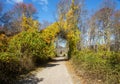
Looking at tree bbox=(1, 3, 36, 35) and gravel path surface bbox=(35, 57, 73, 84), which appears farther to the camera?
tree bbox=(1, 3, 36, 35)

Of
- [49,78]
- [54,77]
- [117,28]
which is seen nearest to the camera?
[49,78]

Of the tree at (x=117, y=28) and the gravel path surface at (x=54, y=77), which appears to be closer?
the gravel path surface at (x=54, y=77)

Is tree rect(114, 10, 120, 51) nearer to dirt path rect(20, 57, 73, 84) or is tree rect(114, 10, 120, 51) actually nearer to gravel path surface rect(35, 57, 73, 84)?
gravel path surface rect(35, 57, 73, 84)

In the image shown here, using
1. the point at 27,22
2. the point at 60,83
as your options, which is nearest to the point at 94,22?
the point at 27,22

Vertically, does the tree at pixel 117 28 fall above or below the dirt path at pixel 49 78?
above

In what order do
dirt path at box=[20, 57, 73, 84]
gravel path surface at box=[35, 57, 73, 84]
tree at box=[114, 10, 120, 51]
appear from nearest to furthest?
1. dirt path at box=[20, 57, 73, 84]
2. gravel path surface at box=[35, 57, 73, 84]
3. tree at box=[114, 10, 120, 51]

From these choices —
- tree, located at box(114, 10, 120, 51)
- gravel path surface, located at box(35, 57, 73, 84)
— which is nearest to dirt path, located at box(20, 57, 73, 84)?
gravel path surface, located at box(35, 57, 73, 84)

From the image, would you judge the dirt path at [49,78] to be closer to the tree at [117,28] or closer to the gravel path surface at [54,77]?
the gravel path surface at [54,77]

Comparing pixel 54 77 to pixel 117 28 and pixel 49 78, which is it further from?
pixel 117 28

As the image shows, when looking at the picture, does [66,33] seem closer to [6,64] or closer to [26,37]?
[26,37]

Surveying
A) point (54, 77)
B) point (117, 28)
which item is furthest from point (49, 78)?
point (117, 28)

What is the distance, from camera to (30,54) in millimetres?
18812

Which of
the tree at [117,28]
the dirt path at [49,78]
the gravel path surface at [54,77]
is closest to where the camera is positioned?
the dirt path at [49,78]

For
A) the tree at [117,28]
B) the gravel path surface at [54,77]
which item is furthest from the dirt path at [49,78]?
the tree at [117,28]
